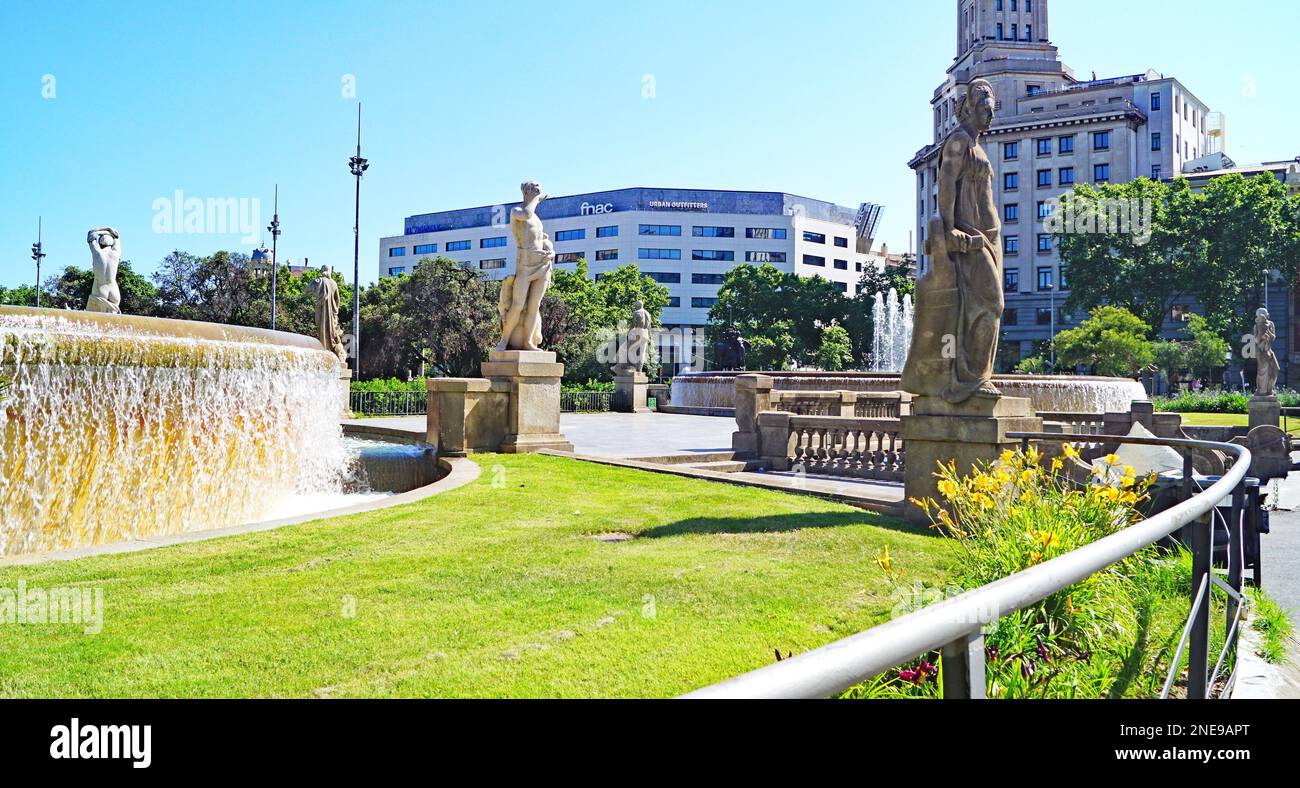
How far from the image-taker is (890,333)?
59062 millimetres

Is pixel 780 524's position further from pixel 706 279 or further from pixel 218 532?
pixel 706 279

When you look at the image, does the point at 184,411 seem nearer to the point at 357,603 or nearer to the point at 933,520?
the point at 357,603

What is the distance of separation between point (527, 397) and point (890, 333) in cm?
4822

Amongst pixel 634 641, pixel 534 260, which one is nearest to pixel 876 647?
pixel 634 641

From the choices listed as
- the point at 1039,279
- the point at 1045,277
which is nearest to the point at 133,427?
the point at 1039,279

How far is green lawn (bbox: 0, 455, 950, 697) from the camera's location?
3795 mm

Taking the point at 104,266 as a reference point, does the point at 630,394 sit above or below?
below

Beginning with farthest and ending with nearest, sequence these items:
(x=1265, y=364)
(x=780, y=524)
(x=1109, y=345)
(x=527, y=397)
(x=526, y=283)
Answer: (x=1109, y=345)
(x=1265, y=364)
(x=526, y=283)
(x=527, y=397)
(x=780, y=524)

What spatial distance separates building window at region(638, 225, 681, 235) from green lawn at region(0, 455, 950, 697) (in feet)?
303

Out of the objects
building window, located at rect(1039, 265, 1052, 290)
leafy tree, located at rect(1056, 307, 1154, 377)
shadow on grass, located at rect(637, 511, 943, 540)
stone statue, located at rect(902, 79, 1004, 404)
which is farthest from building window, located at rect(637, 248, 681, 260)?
shadow on grass, located at rect(637, 511, 943, 540)

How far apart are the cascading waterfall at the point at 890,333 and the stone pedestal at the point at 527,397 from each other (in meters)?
40.6

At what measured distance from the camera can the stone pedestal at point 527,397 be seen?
14.5 meters
